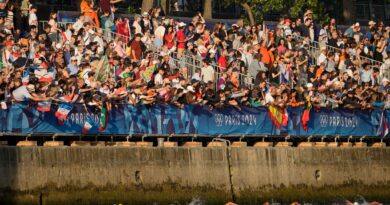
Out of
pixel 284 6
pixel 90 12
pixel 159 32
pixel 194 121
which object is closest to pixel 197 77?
pixel 194 121

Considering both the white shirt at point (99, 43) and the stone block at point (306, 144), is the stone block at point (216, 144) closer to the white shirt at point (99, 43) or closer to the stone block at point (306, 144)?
the stone block at point (306, 144)

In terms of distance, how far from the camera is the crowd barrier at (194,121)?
37.4 m

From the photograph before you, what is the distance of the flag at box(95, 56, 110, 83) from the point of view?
40.0m

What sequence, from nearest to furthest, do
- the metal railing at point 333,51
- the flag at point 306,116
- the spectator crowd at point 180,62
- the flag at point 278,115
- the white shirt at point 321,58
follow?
the spectator crowd at point 180,62 < the flag at point 278,115 < the flag at point 306,116 < the white shirt at point 321,58 < the metal railing at point 333,51

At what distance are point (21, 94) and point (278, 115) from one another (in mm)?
9725

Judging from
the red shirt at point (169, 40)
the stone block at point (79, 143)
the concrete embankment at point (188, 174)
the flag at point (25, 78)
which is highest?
the red shirt at point (169, 40)

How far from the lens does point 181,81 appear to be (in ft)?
135

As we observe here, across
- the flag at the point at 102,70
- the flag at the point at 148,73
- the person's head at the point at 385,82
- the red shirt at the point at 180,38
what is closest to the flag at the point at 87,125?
the flag at the point at 102,70

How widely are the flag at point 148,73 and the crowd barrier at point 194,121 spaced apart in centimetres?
103

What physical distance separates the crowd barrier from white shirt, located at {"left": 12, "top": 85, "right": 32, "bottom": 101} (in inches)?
8.3

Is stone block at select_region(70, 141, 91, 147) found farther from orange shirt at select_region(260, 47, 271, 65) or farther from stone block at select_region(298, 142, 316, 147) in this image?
stone block at select_region(298, 142, 316, 147)

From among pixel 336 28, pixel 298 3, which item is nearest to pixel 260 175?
pixel 336 28

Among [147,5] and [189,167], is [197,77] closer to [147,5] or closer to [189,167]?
[189,167]

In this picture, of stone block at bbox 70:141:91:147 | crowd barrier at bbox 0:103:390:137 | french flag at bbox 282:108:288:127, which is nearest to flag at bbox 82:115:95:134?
crowd barrier at bbox 0:103:390:137
